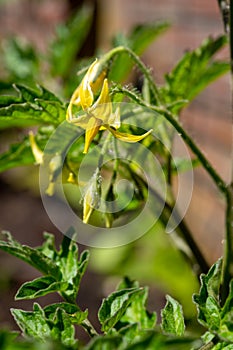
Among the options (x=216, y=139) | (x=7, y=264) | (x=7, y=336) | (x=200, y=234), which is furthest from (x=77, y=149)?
(x=7, y=264)

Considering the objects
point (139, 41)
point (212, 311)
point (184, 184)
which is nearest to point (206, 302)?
point (212, 311)

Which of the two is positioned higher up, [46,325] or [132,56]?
[132,56]

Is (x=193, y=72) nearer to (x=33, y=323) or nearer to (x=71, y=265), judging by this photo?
(x=71, y=265)

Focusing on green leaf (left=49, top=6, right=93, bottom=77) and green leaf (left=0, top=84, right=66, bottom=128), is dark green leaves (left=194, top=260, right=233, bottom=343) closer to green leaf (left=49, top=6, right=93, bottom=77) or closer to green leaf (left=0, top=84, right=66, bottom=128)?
green leaf (left=0, top=84, right=66, bottom=128)

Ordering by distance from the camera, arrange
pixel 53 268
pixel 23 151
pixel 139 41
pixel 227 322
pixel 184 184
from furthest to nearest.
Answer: pixel 184 184 → pixel 139 41 → pixel 23 151 → pixel 53 268 → pixel 227 322

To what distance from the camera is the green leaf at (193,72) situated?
0.85 meters

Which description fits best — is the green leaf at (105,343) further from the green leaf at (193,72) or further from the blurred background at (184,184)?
the blurred background at (184,184)

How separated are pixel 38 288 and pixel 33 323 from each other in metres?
0.07

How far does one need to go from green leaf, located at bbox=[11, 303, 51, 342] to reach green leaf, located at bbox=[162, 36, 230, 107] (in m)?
0.38

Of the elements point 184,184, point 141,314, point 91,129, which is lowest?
point 184,184

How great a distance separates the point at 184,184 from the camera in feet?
8.16

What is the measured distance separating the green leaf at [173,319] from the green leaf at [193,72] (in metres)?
0.33

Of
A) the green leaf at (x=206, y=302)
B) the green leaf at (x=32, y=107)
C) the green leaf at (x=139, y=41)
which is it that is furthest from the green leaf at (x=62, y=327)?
the green leaf at (x=139, y=41)

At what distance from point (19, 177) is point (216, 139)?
1.77 metres
